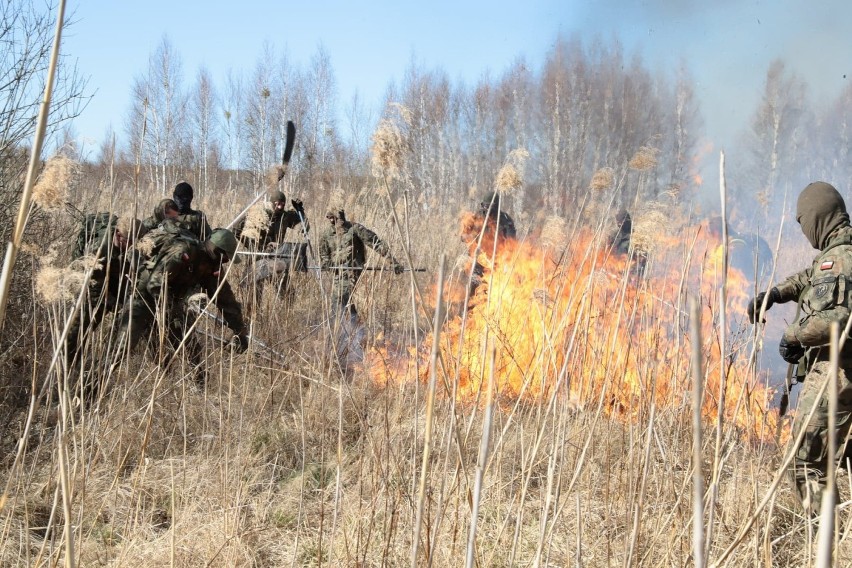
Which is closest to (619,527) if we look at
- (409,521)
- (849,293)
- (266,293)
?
(409,521)

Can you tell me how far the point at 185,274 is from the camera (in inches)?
168

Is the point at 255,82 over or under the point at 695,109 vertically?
over

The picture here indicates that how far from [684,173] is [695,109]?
1.35 meters

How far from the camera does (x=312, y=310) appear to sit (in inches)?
227

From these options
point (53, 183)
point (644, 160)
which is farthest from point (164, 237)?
point (644, 160)

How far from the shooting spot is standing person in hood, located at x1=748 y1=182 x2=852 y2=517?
8.36 feet

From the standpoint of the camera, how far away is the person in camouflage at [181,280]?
4066 millimetres

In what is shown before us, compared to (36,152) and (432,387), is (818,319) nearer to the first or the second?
(432,387)

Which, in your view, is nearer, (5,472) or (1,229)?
(5,472)

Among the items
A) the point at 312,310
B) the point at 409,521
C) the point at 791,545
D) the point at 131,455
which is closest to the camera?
the point at 409,521

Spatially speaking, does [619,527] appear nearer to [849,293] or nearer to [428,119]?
[849,293]

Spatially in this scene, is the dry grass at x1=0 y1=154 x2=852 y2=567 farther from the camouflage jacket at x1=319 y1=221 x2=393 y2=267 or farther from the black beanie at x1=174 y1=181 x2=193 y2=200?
the camouflage jacket at x1=319 y1=221 x2=393 y2=267

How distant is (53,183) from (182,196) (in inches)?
178

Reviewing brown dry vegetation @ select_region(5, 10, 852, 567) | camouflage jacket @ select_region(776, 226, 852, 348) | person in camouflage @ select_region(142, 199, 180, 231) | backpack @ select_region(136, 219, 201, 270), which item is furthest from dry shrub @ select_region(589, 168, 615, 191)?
person in camouflage @ select_region(142, 199, 180, 231)
